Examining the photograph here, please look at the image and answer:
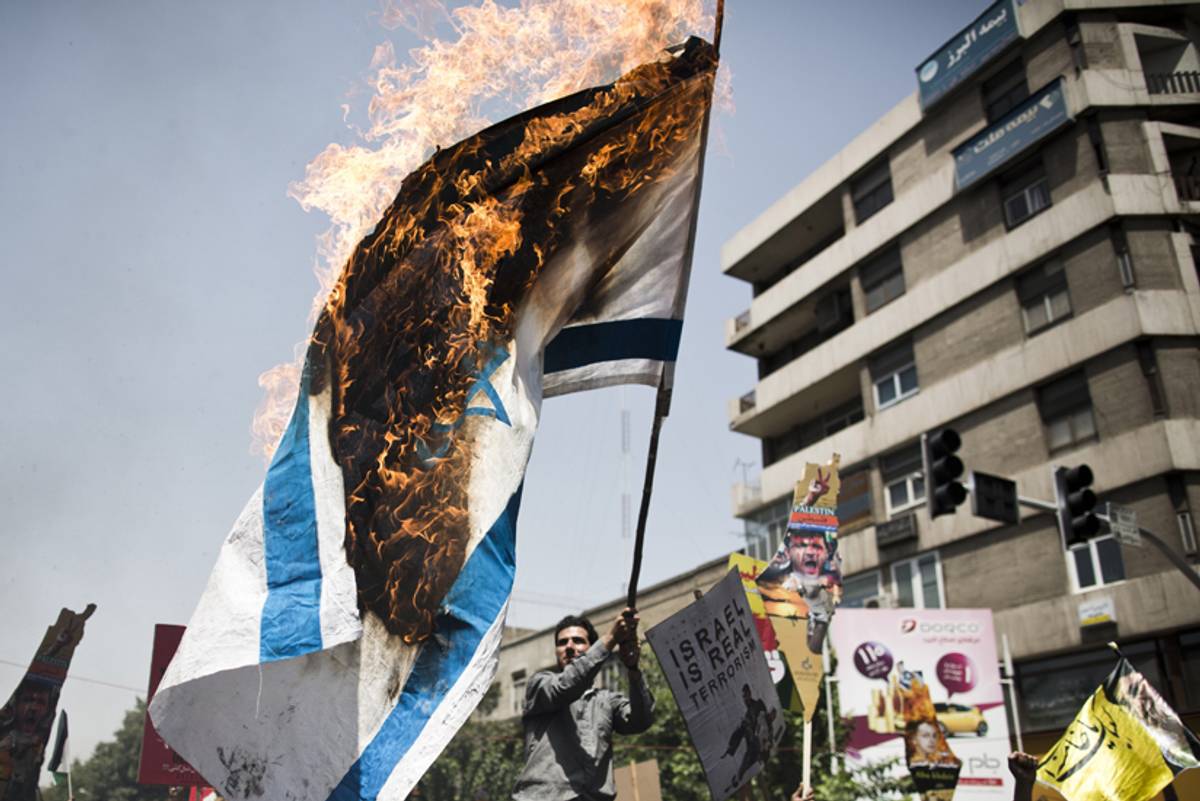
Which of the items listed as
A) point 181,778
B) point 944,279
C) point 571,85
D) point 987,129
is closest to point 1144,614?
point 944,279

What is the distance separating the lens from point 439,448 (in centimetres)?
420

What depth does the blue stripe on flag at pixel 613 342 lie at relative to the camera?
5.25 metres

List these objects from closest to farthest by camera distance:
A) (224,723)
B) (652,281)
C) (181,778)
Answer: (224,723), (652,281), (181,778)

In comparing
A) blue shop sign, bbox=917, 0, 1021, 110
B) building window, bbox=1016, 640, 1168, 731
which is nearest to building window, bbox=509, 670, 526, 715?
building window, bbox=1016, 640, 1168, 731

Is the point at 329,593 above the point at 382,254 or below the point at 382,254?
below

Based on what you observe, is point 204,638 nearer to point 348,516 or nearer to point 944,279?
point 348,516

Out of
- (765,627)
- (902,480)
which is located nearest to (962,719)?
(765,627)

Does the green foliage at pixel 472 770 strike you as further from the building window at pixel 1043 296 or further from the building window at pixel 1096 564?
the building window at pixel 1043 296

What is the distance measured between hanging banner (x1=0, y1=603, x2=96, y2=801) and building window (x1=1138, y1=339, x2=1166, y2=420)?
63.4 ft

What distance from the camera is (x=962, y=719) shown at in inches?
642

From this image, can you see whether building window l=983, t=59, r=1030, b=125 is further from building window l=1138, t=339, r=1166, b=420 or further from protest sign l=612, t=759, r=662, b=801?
protest sign l=612, t=759, r=662, b=801

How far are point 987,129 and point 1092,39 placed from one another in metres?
2.97

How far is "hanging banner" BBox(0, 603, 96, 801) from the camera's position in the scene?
9.35 m

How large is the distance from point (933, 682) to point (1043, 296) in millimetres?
11211
